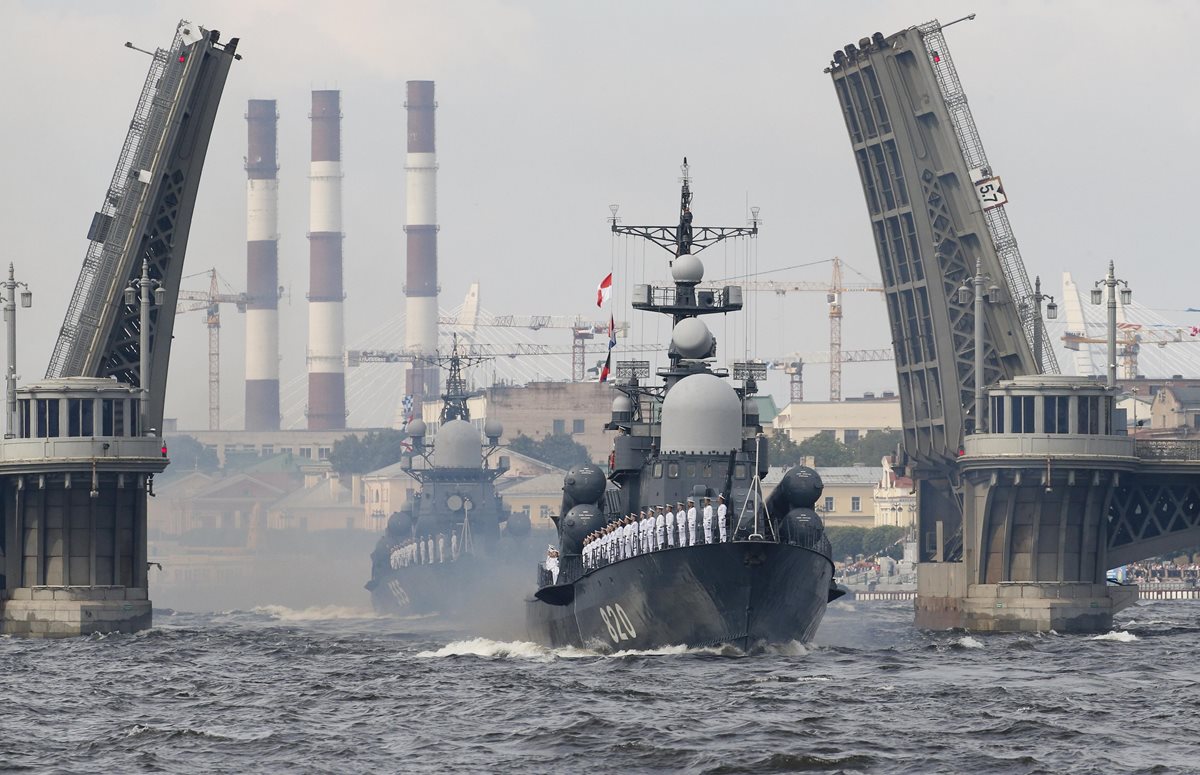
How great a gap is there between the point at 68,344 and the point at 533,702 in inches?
1499

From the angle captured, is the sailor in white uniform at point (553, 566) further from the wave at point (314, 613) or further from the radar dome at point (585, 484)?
the wave at point (314, 613)

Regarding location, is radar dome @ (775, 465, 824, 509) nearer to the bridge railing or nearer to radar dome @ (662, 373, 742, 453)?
radar dome @ (662, 373, 742, 453)

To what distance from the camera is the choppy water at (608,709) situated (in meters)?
45.1

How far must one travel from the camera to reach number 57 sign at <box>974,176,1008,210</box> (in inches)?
3447

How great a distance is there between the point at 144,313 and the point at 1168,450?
3678cm

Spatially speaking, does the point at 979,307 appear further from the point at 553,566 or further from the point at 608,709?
the point at 608,709

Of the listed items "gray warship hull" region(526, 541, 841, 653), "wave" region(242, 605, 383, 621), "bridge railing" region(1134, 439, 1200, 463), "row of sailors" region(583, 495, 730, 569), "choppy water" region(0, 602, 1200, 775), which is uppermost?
"bridge railing" region(1134, 439, 1200, 463)

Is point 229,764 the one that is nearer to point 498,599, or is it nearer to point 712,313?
point 712,313

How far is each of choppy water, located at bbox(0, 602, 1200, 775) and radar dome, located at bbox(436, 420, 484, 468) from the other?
48.3 meters

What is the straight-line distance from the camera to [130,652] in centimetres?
7550

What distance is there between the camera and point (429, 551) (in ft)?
397

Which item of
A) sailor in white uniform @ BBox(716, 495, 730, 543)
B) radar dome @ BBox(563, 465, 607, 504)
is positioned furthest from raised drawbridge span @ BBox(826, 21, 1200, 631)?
sailor in white uniform @ BBox(716, 495, 730, 543)

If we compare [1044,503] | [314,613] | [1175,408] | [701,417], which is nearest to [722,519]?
[701,417]

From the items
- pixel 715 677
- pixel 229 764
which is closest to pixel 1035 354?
pixel 715 677
